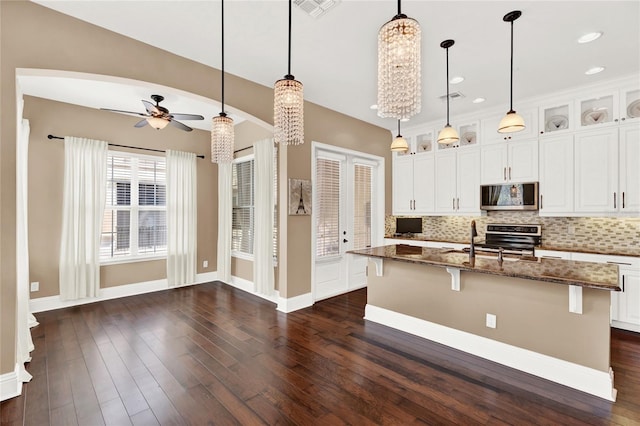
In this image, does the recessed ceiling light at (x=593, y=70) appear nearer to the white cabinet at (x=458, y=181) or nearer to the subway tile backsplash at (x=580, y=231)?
the white cabinet at (x=458, y=181)

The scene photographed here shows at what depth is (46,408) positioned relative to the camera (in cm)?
217

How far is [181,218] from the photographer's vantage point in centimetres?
550

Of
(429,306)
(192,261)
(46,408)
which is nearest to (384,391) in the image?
(429,306)

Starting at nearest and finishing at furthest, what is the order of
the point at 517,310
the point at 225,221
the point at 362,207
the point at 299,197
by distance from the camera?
1. the point at 517,310
2. the point at 299,197
3. the point at 362,207
4. the point at 225,221

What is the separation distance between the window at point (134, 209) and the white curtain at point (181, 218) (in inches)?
9.4

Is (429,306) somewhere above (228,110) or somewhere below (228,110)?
below

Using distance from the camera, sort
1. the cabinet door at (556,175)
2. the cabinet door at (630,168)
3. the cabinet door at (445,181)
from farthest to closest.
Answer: the cabinet door at (445,181) < the cabinet door at (556,175) < the cabinet door at (630,168)

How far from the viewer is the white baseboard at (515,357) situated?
92.1 inches

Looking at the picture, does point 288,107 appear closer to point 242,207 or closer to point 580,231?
point 242,207

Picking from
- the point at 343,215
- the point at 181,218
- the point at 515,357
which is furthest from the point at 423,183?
the point at 181,218

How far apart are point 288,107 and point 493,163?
4.21m

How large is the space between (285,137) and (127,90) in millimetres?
3411

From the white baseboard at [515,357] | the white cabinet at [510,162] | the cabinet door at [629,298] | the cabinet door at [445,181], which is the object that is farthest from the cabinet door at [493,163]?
the white baseboard at [515,357]

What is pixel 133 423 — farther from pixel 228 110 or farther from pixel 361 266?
pixel 361 266
